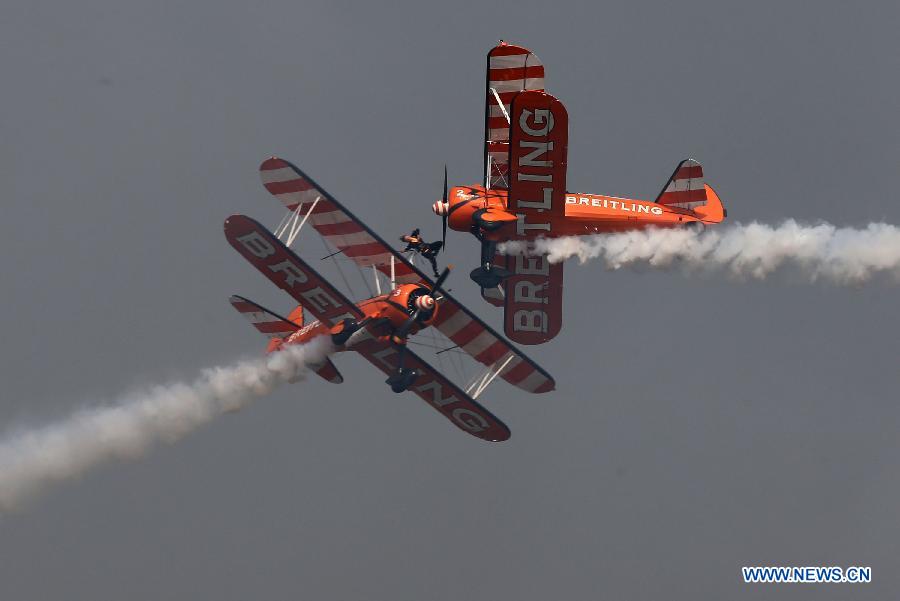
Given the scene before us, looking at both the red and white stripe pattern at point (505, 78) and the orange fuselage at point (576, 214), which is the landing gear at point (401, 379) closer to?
the orange fuselage at point (576, 214)

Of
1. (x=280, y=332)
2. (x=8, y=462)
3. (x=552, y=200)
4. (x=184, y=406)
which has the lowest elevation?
(x=8, y=462)

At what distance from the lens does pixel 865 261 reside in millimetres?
29016

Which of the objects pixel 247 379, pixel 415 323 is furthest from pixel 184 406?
pixel 415 323

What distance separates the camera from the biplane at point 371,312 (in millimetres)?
26875

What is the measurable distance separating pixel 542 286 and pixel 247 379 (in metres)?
6.32

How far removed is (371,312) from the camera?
27.3 m

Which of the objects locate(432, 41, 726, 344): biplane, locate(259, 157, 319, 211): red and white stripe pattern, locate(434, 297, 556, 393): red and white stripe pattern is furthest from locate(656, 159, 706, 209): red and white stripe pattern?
locate(259, 157, 319, 211): red and white stripe pattern

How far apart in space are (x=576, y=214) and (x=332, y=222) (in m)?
4.65

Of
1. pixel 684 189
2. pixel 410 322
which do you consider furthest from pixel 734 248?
pixel 410 322

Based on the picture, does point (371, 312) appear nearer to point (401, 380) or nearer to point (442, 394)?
point (401, 380)

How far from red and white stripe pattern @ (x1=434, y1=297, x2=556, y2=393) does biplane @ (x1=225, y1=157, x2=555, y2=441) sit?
0.02m

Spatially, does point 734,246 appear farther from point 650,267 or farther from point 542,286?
point 542,286

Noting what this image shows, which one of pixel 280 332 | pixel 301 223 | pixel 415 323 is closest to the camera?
pixel 415 323

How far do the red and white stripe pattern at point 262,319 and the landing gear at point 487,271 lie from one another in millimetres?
3767
